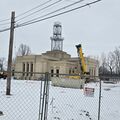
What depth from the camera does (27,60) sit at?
74.3 metres

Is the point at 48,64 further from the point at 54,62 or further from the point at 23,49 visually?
the point at 23,49

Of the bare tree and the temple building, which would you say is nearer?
the temple building

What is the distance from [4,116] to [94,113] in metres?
3.67

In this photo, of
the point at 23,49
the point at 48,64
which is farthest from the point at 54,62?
the point at 23,49

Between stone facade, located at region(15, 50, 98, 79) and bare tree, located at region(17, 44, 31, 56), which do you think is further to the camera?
bare tree, located at region(17, 44, 31, 56)

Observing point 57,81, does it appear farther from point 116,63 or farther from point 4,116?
point 116,63

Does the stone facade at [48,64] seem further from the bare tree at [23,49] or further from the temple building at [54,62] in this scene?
the bare tree at [23,49]

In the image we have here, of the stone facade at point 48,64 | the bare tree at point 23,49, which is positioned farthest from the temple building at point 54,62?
the bare tree at point 23,49

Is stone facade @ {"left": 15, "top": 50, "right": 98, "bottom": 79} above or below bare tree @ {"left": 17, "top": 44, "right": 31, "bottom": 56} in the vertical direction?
below

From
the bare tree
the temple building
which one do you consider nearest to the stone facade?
the temple building

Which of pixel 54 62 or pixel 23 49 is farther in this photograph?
pixel 23 49

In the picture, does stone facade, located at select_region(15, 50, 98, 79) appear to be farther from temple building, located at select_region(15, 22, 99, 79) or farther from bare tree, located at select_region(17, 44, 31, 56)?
bare tree, located at select_region(17, 44, 31, 56)

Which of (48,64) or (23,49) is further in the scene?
(23,49)

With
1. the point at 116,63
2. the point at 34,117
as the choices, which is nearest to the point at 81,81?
the point at 34,117
